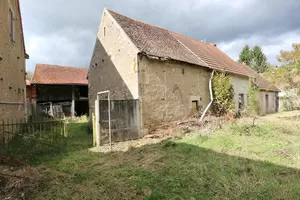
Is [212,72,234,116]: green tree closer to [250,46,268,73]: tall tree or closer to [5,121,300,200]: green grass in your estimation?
[5,121,300,200]: green grass

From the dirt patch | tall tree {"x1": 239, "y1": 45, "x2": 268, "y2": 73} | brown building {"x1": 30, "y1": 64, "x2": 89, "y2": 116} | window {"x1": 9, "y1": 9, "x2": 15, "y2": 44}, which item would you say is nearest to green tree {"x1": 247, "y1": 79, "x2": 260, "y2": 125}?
brown building {"x1": 30, "y1": 64, "x2": 89, "y2": 116}

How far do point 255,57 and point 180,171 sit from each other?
144 feet

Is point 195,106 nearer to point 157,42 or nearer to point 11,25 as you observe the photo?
point 157,42

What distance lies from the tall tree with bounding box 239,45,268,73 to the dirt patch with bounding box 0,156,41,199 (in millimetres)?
44726

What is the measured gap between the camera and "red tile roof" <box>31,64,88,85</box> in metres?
19.6

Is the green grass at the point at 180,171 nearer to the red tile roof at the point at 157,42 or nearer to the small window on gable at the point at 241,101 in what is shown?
the red tile roof at the point at 157,42

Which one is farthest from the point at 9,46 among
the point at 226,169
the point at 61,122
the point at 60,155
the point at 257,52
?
the point at 257,52

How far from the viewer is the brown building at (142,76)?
30.1 ft

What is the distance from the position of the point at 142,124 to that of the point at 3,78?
5.71 metres

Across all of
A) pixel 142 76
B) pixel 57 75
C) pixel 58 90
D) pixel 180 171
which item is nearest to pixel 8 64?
pixel 142 76

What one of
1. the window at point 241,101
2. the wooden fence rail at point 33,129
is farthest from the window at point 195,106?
the wooden fence rail at point 33,129

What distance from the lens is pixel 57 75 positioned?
21.0 meters

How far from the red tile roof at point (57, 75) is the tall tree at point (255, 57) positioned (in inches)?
1341

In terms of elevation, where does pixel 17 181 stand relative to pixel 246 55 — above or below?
below
